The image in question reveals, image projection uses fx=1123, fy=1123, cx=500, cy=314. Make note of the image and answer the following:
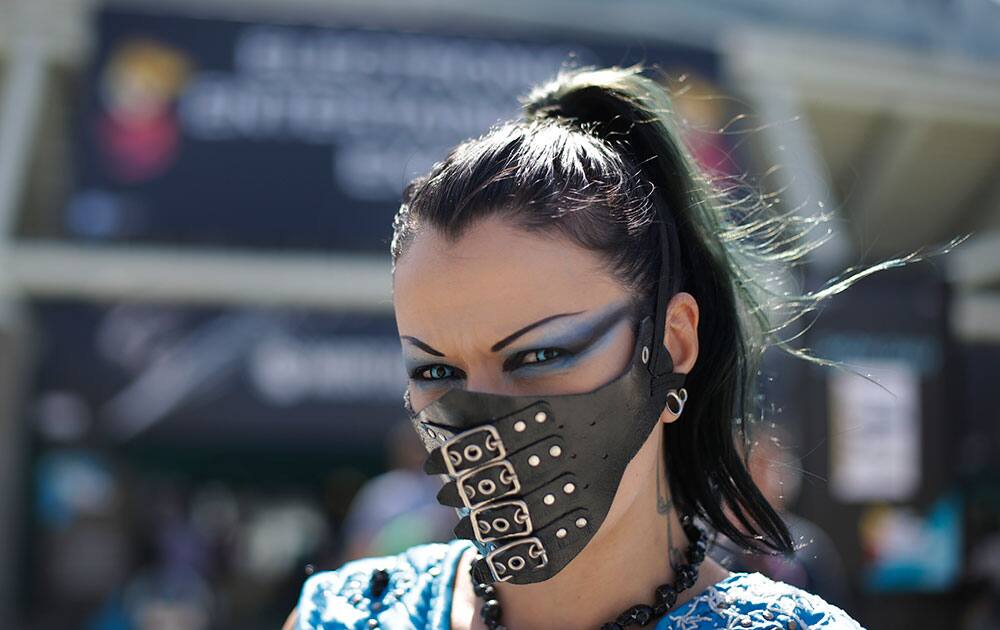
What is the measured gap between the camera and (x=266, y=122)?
28.2 ft

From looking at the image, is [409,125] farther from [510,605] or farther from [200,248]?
[510,605]

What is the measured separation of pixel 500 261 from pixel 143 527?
27.6ft

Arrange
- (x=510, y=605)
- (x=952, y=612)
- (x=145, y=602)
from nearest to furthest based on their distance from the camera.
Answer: (x=510, y=605)
(x=952, y=612)
(x=145, y=602)

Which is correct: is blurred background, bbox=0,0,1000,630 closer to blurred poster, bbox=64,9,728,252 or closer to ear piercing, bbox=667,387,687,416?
blurred poster, bbox=64,9,728,252

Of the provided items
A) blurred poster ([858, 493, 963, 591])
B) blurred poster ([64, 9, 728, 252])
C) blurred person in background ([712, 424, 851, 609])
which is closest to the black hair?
blurred person in background ([712, 424, 851, 609])

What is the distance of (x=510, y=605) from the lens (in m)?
1.52

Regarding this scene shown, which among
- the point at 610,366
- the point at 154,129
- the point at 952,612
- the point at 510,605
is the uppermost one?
the point at 154,129

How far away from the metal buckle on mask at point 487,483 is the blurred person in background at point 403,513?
2.57m

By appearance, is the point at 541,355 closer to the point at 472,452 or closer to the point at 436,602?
the point at 472,452

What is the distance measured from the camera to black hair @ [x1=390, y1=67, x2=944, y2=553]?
1.41 metres

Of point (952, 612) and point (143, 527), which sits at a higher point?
point (952, 612)

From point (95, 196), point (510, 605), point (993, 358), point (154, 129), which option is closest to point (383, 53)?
point (154, 129)

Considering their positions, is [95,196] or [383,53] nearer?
[95,196]

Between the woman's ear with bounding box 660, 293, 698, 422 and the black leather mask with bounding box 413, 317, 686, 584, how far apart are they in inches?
5.6
